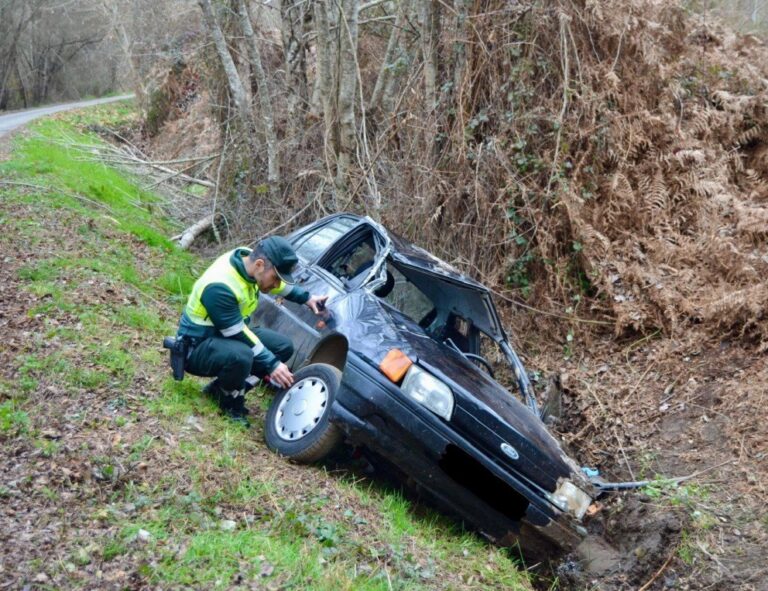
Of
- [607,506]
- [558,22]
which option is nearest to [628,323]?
[607,506]

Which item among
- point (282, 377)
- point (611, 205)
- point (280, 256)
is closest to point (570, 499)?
point (282, 377)

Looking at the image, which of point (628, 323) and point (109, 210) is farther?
point (109, 210)

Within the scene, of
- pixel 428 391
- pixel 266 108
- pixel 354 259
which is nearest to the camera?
pixel 428 391

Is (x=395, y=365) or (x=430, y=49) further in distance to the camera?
(x=430, y=49)

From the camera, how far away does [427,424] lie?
4781 millimetres

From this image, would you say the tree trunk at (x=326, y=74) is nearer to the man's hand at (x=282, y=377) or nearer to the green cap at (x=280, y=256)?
the green cap at (x=280, y=256)

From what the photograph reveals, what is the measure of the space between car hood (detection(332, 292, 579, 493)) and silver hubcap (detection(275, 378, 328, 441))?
17.1 inches

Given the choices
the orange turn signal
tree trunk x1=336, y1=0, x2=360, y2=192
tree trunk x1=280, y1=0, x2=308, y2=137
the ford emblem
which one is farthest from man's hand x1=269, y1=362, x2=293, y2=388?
tree trunk x1=280, y1=0, x2=308, y2=137

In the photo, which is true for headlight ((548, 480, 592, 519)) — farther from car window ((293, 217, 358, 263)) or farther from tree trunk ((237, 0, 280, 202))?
tree trunk ((237, 0, 280, 202))

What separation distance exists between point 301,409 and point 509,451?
150 cm

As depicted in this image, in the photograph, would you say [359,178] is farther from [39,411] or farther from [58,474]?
[58,474]

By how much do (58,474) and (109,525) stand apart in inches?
22.9

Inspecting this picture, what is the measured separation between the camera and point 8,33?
38500mm

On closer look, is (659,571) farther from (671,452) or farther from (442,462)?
(442,462)
